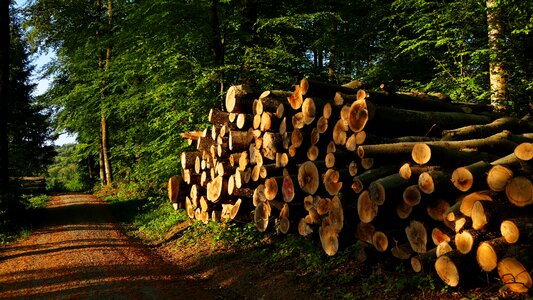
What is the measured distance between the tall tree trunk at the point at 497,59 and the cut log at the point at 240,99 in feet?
16.8

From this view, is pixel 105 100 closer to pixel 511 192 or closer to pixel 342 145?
pixel 342 145

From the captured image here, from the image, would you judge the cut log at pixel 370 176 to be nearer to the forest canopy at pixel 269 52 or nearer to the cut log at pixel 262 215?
the cut log at pixel 262 215

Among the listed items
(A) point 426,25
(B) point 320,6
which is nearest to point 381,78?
(B) point 320,6

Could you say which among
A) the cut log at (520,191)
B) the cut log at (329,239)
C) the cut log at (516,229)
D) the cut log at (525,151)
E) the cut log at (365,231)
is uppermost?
the cut log at (525,151)

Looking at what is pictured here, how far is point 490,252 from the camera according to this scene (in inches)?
160

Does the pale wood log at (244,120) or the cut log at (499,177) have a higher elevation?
the pale wood log at (244,120)

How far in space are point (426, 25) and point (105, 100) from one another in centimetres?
1226

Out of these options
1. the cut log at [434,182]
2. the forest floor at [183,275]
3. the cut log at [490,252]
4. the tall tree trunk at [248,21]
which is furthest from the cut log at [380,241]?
the tall tree trunk at [248,21]

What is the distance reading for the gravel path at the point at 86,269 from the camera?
6262 mm

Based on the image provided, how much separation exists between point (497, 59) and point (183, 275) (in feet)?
25.4

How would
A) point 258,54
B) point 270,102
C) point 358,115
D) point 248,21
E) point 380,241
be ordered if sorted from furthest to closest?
point 248,21, point 258,54, point 270,102, point 358,115, point 380,241

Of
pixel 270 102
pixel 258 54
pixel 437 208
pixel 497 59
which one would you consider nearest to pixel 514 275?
pixel 437 208

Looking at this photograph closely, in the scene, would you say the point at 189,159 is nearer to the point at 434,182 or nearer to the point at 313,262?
the point at 313,262

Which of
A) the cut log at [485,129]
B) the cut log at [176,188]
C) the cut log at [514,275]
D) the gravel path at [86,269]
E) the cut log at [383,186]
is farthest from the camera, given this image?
the cut log at [176,188]
